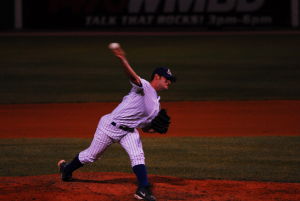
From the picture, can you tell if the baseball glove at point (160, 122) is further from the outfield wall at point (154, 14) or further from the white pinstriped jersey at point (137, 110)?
the outfield wall at point (154, 14)

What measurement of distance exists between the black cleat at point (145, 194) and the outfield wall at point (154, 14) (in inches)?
1075

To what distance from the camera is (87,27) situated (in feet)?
116

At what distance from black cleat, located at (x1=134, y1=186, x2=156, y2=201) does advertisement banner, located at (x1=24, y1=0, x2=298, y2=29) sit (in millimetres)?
27362

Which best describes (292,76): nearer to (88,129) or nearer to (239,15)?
(88,129)

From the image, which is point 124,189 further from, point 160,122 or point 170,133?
point 170,133

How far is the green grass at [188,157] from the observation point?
9422mm

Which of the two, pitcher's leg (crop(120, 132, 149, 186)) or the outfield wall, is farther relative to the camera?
the outfield wall

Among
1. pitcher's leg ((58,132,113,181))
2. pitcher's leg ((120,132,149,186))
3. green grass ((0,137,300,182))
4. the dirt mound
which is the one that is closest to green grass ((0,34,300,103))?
green grass ((0,137,300,182))

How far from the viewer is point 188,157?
10414 millimetres

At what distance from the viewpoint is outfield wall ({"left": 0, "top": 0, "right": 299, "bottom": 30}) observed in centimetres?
3456

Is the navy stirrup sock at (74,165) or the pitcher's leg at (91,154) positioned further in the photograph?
the navy stirrup sock at (74,165)

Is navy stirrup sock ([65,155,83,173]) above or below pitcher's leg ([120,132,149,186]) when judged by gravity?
below

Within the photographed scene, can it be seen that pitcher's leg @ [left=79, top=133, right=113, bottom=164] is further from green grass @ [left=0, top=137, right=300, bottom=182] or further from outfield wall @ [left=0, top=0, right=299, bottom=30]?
outfield wall @ [left=0, top=0, right=299, bottom=30]

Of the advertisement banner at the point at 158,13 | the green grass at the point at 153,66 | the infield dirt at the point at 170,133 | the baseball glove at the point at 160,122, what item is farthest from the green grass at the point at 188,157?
the advertisement banner at the point at 158,13
